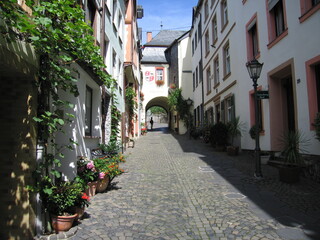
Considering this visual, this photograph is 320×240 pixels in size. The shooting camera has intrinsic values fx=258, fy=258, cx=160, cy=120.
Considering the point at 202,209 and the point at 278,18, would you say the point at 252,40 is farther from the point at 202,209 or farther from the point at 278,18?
the point at 202,209

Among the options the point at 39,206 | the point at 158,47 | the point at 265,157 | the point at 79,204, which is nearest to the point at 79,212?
the point at 79,204

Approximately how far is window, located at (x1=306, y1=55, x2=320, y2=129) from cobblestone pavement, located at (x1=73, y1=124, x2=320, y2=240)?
1993 mm

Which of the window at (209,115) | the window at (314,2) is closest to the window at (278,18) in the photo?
the window at (314,2)

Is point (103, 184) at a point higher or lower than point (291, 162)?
lower

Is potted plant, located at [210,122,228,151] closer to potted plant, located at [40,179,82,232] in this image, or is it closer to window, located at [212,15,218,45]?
window, located at [212,15,218,45]

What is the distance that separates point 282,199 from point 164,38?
2976 centimetres

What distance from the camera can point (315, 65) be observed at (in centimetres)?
686

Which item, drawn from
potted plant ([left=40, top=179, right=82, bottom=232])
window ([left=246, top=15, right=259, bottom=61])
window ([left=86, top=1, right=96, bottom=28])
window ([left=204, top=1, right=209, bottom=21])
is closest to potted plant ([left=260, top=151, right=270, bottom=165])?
window ([left=246, top=15, right=259, bottom=61])

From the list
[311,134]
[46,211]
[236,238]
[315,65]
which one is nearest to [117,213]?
[46,211]

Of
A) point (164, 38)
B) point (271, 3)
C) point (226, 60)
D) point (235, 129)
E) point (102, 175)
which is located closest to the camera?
point (102, 175)

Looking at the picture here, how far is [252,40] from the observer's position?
11289 mm

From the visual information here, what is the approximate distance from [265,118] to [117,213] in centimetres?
728

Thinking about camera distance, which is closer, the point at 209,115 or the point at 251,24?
the point at 251,24

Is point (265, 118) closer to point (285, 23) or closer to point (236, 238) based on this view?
point (285, 23)
